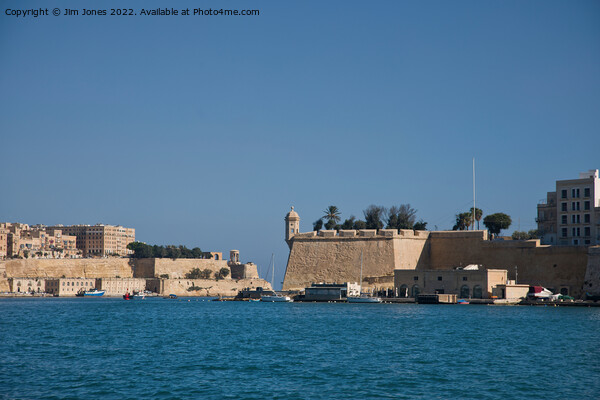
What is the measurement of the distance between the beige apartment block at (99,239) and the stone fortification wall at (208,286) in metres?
19.4

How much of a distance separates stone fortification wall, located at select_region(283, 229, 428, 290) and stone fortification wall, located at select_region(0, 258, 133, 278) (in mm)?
33095

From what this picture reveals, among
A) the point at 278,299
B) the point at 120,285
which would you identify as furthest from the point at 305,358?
Answer: the point at 120,285

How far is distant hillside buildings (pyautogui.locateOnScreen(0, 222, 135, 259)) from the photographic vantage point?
80.1 metres

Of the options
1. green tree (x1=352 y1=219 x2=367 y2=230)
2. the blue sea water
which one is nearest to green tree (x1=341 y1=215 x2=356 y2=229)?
green tree (x1=352 y1=219 x2=367 y2=230)

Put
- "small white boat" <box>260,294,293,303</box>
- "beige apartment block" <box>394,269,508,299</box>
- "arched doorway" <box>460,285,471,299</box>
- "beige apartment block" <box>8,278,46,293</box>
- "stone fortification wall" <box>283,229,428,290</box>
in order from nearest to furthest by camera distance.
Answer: "beige apartment block" <box>394,269,508,299</box> → "arched doorway" <box>460,285,471,299</box> → "stone fortification wall" <box>283,229,428,290</box> → "small white boat" <box>260,294,293,303</box> → "beige apartment block" <box>8,278,46,293</box>

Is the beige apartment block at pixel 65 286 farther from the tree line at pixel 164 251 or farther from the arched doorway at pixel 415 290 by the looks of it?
the arched doorway at pixel 415 290

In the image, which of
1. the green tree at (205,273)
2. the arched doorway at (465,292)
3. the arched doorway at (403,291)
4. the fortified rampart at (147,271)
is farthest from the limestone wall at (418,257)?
the green tree at (205,273)

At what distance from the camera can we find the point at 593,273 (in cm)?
4022

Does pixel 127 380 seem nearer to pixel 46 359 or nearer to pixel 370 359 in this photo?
pixel 46 359

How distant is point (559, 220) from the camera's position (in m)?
44.2

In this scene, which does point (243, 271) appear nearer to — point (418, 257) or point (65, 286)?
point (65, 286)

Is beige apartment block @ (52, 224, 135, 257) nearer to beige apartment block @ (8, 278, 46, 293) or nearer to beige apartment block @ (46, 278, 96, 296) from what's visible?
beige apartment block @ (46, 278, 96, 296)

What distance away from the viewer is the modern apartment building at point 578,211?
140ft

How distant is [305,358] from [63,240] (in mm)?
80021
